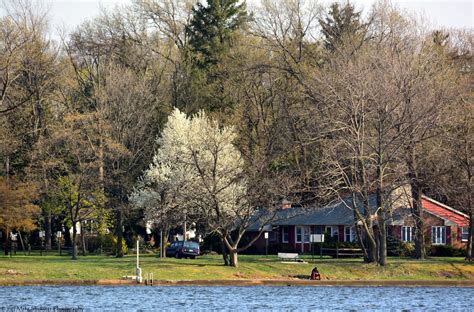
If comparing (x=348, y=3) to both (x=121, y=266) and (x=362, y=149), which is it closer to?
(x=362, y=149)

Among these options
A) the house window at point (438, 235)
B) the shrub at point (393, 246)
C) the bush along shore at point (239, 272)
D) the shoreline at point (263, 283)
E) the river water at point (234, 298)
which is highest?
the house window at point (438, 235)

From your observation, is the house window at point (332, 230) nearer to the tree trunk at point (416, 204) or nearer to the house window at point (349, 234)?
the house window at point (349, 234)

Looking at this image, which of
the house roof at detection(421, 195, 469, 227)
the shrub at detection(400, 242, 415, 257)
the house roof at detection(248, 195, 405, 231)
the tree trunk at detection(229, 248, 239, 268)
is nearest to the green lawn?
the tree trunk at detection(229, 248, 239, 268)

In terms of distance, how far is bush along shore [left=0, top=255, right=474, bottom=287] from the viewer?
67.1m

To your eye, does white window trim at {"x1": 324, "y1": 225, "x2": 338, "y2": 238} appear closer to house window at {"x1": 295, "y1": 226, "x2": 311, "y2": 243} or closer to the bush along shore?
house window at {"x1": 295, "y1": 226, "x2": 311, "y2": 243}

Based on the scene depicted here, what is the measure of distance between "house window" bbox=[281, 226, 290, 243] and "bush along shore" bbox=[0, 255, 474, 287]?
2032cm

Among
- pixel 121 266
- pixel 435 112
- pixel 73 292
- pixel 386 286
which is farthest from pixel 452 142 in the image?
pixel 73 292

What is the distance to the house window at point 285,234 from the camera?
321 feet

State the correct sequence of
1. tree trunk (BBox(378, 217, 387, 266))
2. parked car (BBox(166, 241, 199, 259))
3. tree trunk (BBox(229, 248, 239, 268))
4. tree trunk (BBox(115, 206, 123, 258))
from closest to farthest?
1. tree trunk (BBox(229, 248, 239, 268))
2. tree trunk (BBox(378, 217, 387, 266))
3. parked car (BBox(166, 241, 199, 259))
4. tree trunk (BBox(115, 206, 123, 258))

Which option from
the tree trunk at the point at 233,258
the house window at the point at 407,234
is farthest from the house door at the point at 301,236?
the tree trunk at the point at 233,258

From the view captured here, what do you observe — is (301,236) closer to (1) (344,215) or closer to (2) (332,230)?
(2) (332,230)

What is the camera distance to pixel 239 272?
71250 mm

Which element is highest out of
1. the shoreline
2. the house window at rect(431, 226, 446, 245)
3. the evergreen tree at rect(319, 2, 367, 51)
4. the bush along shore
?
the evergreen tree at rect(319, 2, 367, 51)

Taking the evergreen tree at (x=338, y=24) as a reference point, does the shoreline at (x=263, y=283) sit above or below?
below
